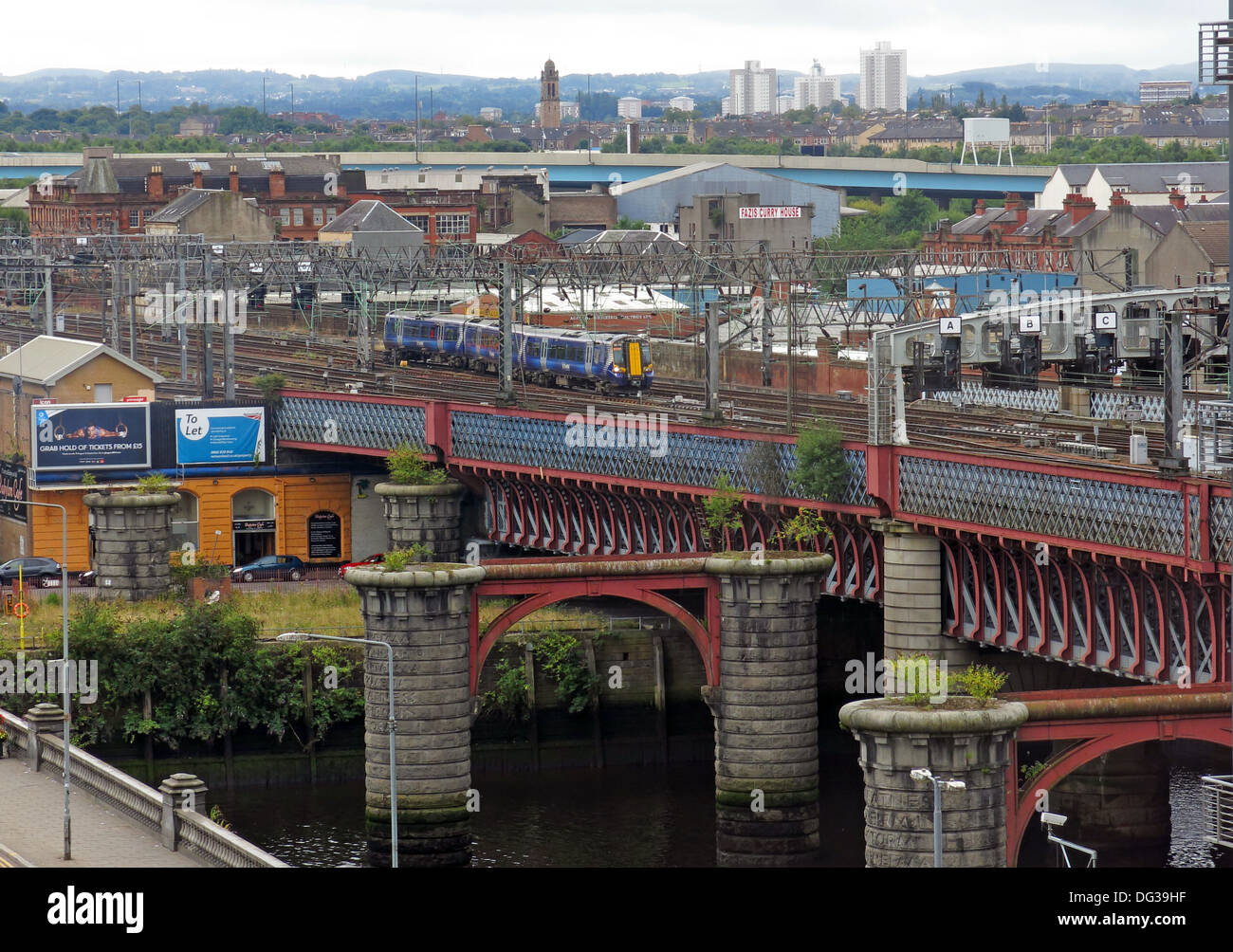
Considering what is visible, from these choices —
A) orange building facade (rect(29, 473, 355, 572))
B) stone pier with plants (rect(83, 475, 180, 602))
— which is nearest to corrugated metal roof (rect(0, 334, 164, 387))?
orange building facade (rect(29, 473, 355, 572))

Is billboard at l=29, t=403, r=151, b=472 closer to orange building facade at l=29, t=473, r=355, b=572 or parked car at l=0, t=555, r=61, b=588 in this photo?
orange building facade at l=29, t=473, r=355, b=572

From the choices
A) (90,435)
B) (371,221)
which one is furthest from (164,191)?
(90,435)

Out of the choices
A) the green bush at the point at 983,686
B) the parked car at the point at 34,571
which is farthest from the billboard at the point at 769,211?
the green bush at the point at 983,686

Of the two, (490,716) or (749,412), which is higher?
(749,412)

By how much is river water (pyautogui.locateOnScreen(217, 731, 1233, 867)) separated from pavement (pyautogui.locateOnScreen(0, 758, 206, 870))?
758 cm

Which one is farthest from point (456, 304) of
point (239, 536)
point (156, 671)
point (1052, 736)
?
point (1052, 736)

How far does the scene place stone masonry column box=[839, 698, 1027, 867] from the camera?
3969 cm

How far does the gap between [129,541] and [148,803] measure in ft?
86.2

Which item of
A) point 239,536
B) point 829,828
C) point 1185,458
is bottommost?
point 829,828

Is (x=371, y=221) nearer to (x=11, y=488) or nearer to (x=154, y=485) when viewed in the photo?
(x=11, y=488)

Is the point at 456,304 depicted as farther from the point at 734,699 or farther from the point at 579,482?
the point at 734,699

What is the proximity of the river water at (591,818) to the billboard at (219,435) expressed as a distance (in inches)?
700

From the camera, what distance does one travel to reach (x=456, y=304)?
403ft

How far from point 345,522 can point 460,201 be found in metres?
94.7
